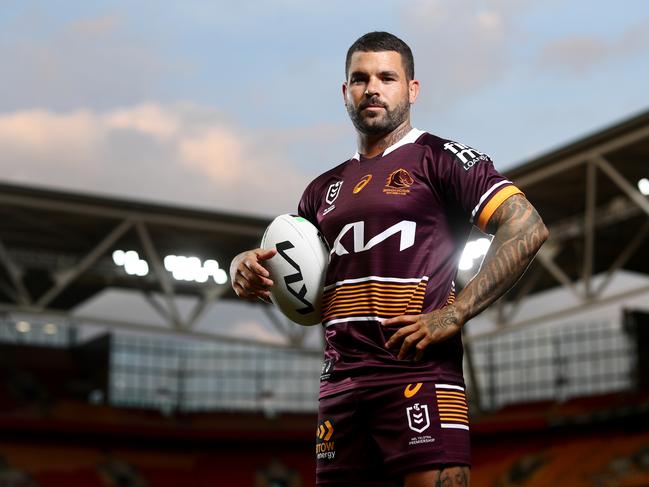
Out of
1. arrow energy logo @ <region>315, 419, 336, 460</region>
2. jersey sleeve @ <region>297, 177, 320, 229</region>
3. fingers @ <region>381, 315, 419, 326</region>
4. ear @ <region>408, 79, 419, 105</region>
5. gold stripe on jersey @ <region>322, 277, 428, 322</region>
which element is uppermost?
ear @ <region>408, 79, 419, 105</region>

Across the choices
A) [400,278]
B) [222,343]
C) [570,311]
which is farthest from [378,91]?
[222,343]

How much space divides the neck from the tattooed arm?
56 centimetres

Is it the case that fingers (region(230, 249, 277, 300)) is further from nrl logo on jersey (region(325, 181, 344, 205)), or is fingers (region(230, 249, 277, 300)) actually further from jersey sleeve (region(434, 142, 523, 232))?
jersey sleeve (region(434, 142, 523, 232))

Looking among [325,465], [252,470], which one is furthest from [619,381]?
[325,465]

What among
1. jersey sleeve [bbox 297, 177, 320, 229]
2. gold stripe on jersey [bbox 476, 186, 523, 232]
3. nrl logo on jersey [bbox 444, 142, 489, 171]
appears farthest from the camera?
jersey sleeve [bbox 297, 177, 320, 229]

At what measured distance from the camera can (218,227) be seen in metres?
23.8

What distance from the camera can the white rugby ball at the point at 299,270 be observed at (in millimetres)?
3834

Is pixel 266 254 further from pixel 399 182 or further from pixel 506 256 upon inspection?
pixel 506 256

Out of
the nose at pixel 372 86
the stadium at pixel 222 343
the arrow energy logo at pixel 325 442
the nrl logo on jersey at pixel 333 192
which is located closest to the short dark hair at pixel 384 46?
the nose at pixel 372 86

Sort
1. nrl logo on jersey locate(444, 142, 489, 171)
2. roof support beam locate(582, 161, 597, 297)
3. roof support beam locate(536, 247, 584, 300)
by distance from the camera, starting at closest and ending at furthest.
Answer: nrl logo on jersey locate(444, 142, 489, 171) < roof support beam locate(582, 161, 597, 297) < roof support beam locate(536, 247, 584, 300)

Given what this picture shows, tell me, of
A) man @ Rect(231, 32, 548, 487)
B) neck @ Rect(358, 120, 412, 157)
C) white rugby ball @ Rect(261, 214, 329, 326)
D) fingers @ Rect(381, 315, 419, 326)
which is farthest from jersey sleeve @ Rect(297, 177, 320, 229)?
fingers @ Rect(381, 315, 419, 326)

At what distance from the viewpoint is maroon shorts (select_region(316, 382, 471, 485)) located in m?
3.44

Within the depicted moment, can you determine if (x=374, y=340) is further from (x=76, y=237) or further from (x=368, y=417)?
(x=76, y=237)

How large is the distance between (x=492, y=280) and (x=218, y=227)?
20.6 metres
